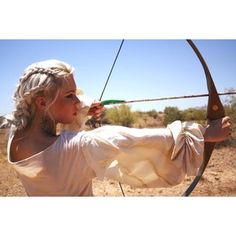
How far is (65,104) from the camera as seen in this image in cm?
112

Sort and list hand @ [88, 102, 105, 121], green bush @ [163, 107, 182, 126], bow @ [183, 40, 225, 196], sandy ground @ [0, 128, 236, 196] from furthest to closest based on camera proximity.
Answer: green bush @ [163, 107, 182, 126] < sandy ground @ [0, 128, 236, 196] < hand @ [88, 102, 105, 121] < bow @ [183, 40, 225, 196]

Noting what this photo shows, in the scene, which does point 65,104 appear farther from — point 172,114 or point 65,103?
point 172,114

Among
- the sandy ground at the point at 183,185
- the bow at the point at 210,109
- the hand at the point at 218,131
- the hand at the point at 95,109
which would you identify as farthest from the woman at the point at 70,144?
the sandy ground at the point at 183,185

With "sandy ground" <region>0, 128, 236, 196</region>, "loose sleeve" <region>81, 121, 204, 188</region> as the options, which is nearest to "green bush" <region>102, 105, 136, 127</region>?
"sandy ground" <region>0, 128, 236, 196</region>

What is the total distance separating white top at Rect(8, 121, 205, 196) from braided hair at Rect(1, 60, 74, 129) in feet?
0.29

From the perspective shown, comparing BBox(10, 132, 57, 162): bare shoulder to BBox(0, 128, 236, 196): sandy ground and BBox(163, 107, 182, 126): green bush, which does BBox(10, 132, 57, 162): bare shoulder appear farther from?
BBox(163, 107, 182, 126): green bush

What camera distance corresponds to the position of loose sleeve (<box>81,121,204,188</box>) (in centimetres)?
107

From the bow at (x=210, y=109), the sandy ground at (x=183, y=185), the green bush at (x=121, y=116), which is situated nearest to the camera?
the bow at (x=210, y=109)

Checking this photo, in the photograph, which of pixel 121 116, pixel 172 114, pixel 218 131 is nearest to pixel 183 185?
pixel 218 131

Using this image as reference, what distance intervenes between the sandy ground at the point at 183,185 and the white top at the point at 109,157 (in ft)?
12.6

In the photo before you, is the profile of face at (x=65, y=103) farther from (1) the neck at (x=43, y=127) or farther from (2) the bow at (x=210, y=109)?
(2) the bow at (x=210, y=109)

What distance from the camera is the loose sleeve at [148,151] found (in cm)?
107

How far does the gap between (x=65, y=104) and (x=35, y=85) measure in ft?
0.38
